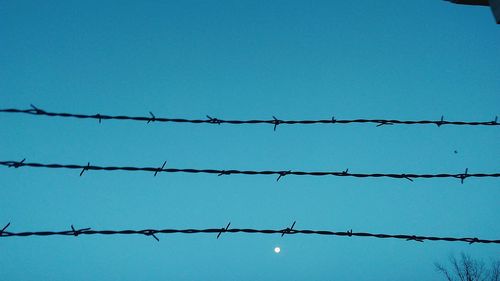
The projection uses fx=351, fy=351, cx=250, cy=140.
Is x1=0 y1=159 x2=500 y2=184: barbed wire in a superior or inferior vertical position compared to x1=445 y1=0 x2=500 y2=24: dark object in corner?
inferior

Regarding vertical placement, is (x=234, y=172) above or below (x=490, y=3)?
below

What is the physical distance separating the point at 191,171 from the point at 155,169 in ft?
0.69

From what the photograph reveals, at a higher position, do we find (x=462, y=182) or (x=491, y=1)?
(x=491, y=1)

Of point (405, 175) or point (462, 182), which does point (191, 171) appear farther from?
point (462, 182)

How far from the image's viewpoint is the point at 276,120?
7.86ft

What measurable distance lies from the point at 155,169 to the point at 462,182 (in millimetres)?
1918

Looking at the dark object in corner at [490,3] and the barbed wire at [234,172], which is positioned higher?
the dark object in corner at [490,3]

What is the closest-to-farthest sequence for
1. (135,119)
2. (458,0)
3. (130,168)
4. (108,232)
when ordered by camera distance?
1. (108,232)
2. (130,168)
3. (135,119)
4. (458,0)

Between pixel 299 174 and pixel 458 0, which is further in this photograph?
pixel 458 0

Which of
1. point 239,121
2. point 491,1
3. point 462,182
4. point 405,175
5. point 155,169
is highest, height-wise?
point 491,1

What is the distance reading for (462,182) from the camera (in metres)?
2.24

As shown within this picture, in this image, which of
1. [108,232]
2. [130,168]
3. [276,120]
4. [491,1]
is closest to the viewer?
[108,232]

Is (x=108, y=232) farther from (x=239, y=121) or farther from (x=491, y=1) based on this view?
(x=491, y=1)

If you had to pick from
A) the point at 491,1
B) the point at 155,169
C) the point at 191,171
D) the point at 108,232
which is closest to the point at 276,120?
the point at 191,171
